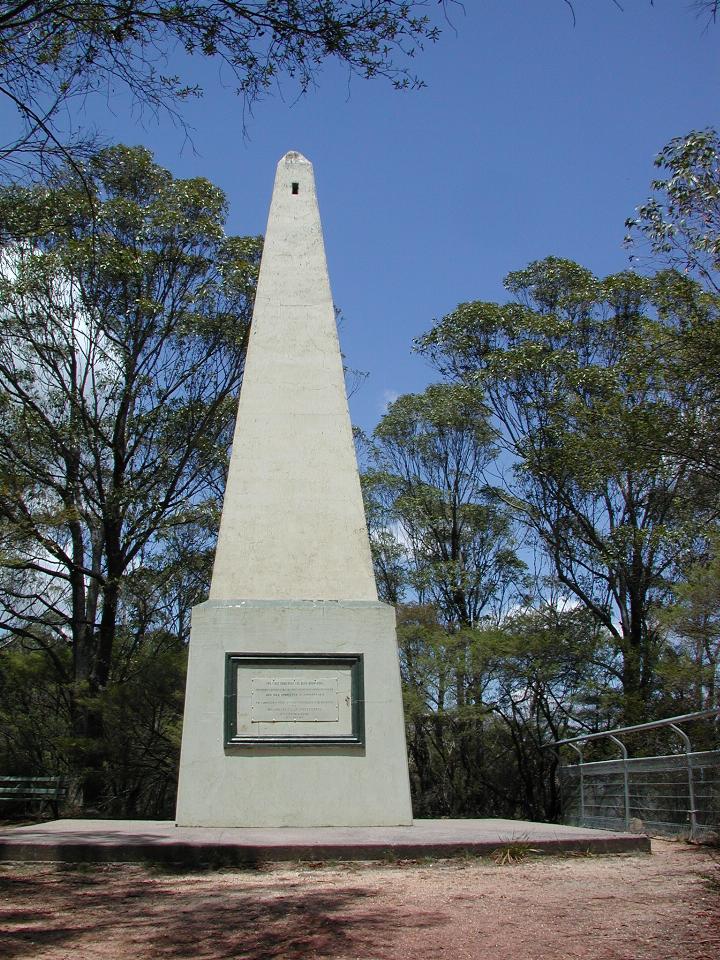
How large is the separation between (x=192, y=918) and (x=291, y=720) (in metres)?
3.49

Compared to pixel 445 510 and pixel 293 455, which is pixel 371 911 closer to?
pixel 293 455

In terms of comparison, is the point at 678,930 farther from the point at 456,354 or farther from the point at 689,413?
the point at 456,354

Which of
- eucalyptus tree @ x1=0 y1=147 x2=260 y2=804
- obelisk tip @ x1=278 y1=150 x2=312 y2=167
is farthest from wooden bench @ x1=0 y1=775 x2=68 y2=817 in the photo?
obelisk tip @ x1=278 y1=150 x2=312 y2=167

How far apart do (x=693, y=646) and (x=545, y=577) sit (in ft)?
13.9

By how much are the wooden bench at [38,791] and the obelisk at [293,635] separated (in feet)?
21.9

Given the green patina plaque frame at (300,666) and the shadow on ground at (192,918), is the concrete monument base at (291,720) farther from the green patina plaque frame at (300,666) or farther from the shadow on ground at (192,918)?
the shadow on ground at (192,918)

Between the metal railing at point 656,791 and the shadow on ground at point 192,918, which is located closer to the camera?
the shadow on ground at point 192,918

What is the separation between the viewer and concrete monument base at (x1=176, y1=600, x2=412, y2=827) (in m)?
7.57

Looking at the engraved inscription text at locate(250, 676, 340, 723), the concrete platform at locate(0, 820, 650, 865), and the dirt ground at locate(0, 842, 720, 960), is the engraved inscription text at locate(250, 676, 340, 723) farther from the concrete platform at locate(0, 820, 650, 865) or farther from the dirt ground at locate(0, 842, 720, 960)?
the dirt ground at locate(0, 842, 720, 960)

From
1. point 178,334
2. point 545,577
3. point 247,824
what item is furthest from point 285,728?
point 545,577

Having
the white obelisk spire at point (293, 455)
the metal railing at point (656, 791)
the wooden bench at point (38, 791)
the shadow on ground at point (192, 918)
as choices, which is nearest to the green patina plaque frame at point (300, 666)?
the white obelisk spire at point (293, 455)

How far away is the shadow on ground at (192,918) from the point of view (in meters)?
3.66

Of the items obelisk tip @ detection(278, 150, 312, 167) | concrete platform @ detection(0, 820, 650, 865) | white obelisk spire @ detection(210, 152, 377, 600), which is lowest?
concrete platform @ detection(0, 820, 650, 865)

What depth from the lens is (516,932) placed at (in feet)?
12.6
